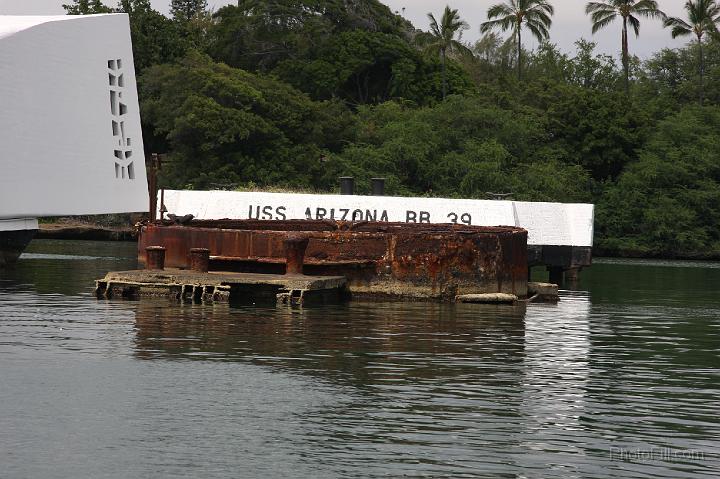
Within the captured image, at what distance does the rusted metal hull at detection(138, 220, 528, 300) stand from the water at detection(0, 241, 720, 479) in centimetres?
177

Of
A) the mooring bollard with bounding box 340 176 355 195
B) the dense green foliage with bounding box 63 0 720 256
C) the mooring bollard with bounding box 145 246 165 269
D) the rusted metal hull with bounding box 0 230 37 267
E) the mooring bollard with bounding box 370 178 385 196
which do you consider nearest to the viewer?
the mooring bollard with bounding box 145 246 165 269

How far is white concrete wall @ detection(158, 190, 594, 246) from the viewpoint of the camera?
42844 millimetres

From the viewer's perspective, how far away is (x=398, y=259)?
1313 inches

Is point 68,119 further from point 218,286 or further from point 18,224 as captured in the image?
point 218,286

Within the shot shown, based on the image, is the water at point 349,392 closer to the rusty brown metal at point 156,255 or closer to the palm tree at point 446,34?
the rusty brown metal at point 156,255

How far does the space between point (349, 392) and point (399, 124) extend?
2309 inches

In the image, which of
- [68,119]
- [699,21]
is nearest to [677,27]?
[699,21]

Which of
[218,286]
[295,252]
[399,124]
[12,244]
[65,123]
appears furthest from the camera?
[399,124]

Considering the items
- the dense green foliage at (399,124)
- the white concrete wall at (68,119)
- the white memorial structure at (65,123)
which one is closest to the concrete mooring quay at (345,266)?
the white memorial structure at (65,123)

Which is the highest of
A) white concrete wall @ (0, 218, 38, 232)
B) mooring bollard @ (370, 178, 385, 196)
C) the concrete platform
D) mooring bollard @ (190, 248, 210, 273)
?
mooring bollard @ (370, 178, 385, 196)

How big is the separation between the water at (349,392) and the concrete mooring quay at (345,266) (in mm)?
1039

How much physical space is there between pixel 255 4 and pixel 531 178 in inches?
989

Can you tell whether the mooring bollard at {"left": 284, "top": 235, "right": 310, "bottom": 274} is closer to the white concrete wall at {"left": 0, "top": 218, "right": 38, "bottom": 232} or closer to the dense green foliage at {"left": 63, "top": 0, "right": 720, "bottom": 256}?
the white concrete wall at {"left": 0, "top": 218, "right": 38, "bottom": 232}

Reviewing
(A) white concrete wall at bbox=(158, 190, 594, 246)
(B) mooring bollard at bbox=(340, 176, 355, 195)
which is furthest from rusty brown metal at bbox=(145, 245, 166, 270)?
(B) mooring bollard at bbox=(340, 176, 355, 195)
